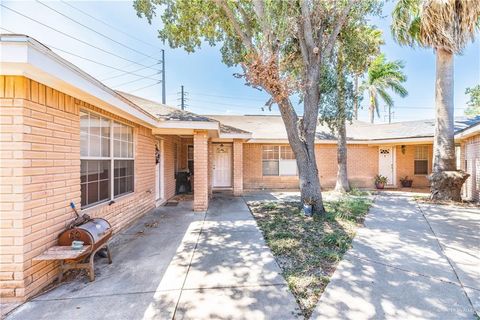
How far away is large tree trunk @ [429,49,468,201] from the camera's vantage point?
27.4ft

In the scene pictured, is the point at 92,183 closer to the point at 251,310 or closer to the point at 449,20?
the point at 251,310

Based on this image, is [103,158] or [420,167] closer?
[103,158]

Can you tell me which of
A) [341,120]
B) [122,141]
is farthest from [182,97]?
[122,141]

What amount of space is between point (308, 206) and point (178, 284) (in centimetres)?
441

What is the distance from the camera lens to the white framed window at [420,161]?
13075 mm

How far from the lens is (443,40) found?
8.12m

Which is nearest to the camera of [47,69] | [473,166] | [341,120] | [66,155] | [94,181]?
[47,69]

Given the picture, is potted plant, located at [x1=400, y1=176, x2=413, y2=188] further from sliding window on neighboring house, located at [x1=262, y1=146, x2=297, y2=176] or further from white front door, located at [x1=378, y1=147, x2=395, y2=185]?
sliding window on neighboring house, located at [x1=262, y1=146, x2=297, y2=176]

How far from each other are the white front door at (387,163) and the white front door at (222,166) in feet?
28.8

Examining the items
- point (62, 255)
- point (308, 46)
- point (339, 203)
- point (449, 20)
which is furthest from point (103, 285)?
point (449, 20)

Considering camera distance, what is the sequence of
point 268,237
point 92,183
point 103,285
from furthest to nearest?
point 268,237
point 92,183
point 103,285

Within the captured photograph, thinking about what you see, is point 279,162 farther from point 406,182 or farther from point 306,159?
point 406,182

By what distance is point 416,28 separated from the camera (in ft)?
29.3

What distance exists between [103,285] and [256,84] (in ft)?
16.7
